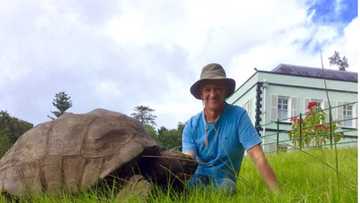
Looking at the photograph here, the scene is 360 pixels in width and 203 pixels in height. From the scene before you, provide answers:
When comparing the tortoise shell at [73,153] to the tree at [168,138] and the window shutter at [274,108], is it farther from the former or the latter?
the window shutter at [274,108]

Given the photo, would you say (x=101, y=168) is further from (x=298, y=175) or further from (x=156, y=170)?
(x=298, y=175)

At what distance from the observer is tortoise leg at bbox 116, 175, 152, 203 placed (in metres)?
2.73

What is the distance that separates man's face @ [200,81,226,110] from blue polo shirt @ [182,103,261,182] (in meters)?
0.10

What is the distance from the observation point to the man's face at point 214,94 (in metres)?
3.71

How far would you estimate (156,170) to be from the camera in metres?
3.20

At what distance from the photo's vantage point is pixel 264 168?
3.32 meters

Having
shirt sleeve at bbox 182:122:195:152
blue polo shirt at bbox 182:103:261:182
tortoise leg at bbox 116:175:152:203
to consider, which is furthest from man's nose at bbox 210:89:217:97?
tortoise leg at bbox 116:175:152:203

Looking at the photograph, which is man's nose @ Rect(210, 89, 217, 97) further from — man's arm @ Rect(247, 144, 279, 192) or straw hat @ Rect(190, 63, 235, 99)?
man's arm @ Rect(247, 144, 279, 192)

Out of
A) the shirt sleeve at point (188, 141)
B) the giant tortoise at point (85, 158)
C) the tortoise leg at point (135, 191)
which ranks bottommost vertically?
the tortoise leg at point (135, 191)

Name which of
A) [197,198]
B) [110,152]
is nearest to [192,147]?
[110,152]

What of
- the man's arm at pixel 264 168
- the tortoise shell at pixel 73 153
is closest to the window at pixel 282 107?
the man's arm at pixel 264 168

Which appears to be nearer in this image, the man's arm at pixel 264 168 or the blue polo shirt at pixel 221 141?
the man's arm at pixel 264 168

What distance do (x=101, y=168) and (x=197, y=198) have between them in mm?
695

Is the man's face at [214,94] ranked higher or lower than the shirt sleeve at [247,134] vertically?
higher
